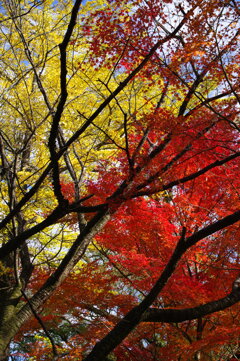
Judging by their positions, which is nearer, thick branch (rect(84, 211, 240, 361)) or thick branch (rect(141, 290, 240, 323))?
thick branch (rect(84, 211, 240, 361))

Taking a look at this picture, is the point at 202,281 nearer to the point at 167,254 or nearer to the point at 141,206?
the point at 167,254

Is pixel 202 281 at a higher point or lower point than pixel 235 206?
lower

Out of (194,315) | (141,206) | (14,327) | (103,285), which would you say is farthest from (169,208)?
(14,327)

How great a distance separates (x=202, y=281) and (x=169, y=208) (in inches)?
64.3

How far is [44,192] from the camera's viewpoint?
933 centimetres

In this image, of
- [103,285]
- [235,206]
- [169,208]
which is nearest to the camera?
[235,206]

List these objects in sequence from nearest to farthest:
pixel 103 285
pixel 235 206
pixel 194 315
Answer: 1. pixel 194 315
2. pixel 235 206
3. pixel 103 285

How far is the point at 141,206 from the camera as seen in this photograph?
6.48 meters

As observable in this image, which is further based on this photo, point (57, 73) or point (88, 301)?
point (57, 73)

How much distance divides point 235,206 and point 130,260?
7.46ft

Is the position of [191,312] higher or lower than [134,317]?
lower

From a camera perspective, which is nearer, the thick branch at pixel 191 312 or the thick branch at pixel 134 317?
the thick branch at pixel 134 317

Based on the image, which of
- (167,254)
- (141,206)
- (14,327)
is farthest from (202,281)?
(14,327)

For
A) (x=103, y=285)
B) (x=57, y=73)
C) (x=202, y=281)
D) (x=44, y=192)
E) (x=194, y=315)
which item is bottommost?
(x=194, y=315)
